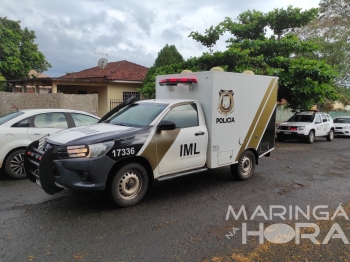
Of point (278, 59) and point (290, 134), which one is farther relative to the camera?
point (290, 134)

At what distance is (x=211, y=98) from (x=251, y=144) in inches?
68.1

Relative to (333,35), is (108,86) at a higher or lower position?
lower

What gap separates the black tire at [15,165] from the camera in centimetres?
627

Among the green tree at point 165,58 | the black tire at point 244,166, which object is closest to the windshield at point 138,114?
the black tire at point 244,166

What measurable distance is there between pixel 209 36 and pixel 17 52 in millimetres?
13112

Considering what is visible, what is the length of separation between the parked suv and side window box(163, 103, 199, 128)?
404 inches

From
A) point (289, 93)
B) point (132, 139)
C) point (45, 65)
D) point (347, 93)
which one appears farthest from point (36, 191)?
point (347, 93)

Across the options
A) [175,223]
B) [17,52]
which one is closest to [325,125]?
[175,223]

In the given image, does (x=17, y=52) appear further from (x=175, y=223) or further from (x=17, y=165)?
(x=175, y=223)

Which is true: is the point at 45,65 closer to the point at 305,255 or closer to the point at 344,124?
the point at 344,124

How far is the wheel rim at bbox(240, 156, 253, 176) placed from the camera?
6699 millimetres

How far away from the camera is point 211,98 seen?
5.71 metres

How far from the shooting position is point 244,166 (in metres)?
6.77

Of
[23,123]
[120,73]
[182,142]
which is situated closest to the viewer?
[182,142]
